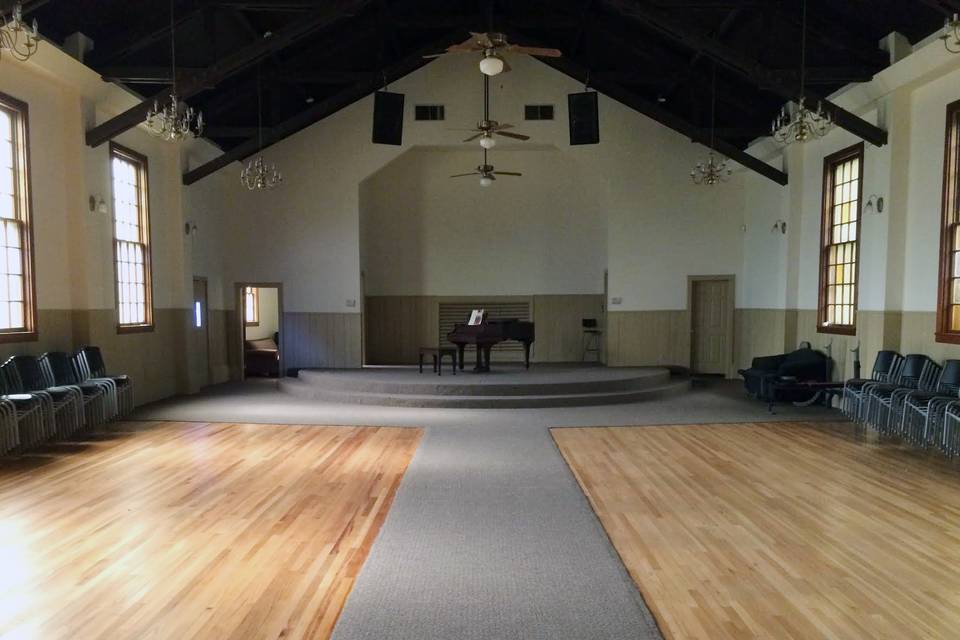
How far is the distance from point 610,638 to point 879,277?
684 centimetres

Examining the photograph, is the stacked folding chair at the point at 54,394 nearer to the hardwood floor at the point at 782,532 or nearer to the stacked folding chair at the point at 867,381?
the hardwood floor at the point at 782,532

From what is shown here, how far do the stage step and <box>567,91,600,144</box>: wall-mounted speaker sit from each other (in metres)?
4.11

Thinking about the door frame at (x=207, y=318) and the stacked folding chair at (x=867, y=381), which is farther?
the door frame at (x=207, y=318)

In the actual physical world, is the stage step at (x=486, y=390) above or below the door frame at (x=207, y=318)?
below

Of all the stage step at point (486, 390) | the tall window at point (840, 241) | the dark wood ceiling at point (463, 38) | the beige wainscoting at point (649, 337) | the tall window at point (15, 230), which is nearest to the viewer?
the tall window at point (15, 230)

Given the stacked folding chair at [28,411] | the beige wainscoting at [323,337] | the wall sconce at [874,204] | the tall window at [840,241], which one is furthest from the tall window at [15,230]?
the tall window at [840,241]

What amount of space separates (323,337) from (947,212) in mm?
9418

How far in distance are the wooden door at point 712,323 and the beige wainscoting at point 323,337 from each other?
632cm

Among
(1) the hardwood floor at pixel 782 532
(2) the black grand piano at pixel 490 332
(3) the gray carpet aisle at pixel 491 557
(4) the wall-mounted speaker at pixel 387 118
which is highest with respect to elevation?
(4) the wall-mounted speaker at pixel 387 118

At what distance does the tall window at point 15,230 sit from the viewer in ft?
20.3

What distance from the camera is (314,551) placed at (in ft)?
11.6

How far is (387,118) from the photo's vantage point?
1022 centimetres

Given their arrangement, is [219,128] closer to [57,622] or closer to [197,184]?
[197,184]

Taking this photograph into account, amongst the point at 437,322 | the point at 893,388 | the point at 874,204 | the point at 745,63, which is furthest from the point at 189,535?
the point at 437,322
